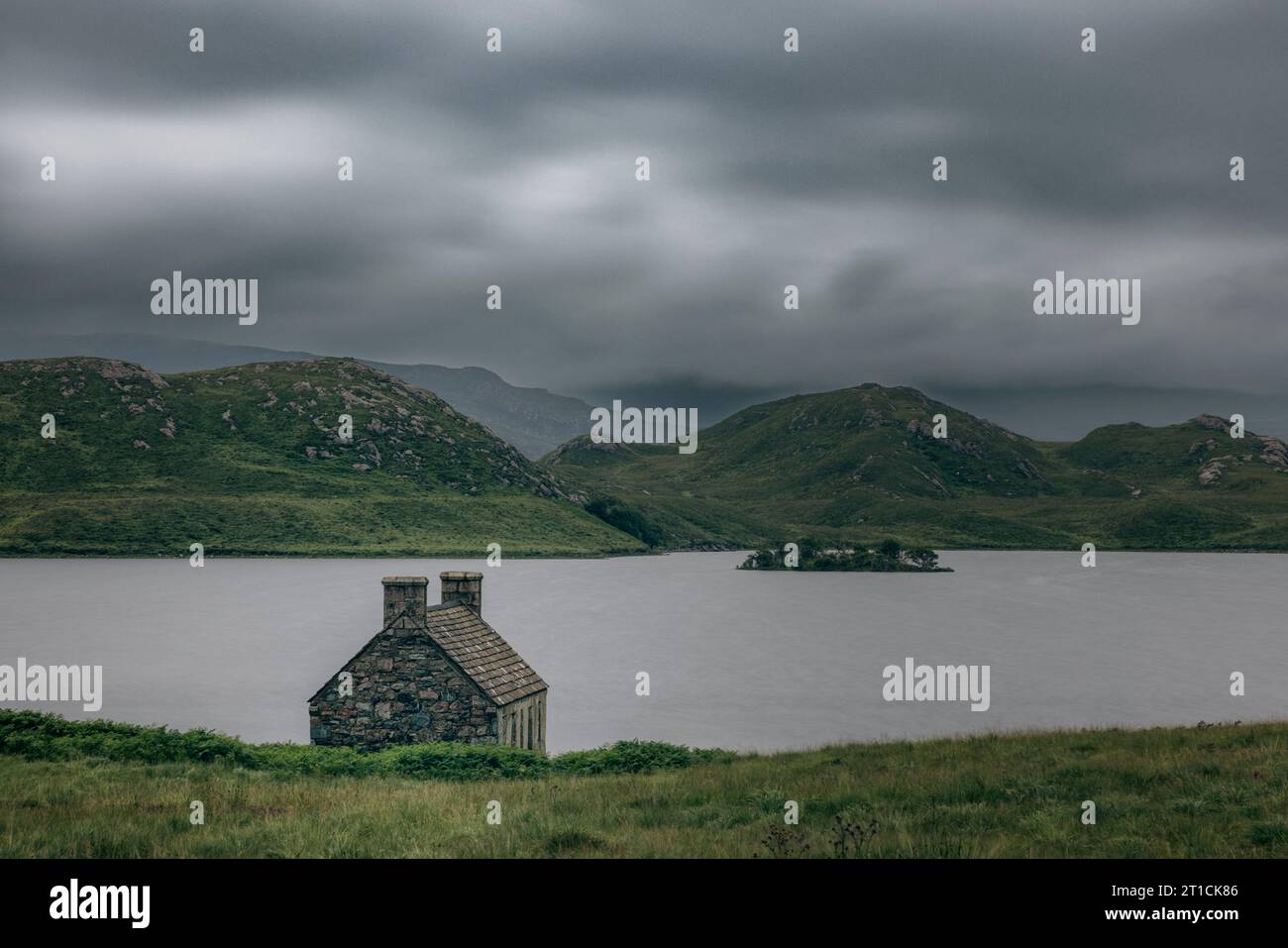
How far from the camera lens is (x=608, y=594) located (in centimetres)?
18350

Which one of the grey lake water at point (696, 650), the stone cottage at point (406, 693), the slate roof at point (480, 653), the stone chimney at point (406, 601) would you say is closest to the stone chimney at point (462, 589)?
the slate roof at point (480, 653)

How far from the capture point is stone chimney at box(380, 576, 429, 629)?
3616 cm

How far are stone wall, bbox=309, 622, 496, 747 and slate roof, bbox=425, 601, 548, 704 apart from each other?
55 centimetres

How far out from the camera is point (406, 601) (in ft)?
120

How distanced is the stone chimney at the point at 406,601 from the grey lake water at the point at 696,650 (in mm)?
22176

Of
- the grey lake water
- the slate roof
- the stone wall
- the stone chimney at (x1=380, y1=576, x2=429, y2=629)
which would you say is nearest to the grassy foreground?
the stone wall

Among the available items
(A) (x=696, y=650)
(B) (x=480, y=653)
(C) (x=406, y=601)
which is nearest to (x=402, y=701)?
(C) (x=406, y=601)

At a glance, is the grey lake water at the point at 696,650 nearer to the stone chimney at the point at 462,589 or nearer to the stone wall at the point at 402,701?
the stone chimney at the point at 462,589

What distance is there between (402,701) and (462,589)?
7809 mm

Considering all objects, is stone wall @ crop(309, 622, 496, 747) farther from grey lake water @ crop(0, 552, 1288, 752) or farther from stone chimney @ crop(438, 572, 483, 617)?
grey lake water @ crop(0, 552, 1288, 752)
